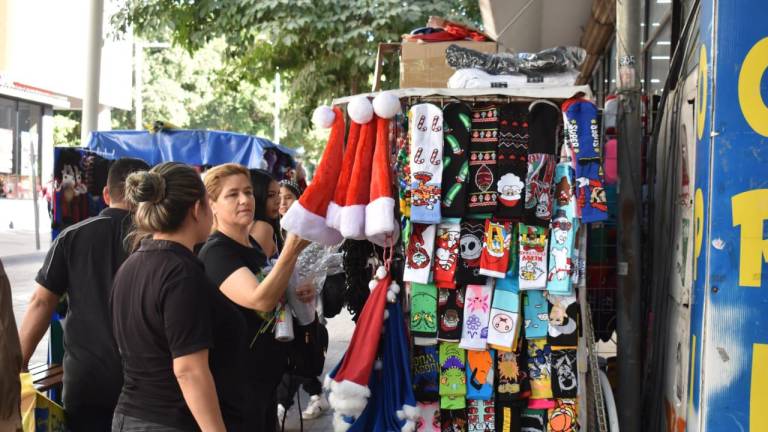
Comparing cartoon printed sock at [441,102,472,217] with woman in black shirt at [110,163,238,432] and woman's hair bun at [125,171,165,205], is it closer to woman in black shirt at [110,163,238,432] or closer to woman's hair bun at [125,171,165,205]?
woman in black shirt at [110,163,238,432]

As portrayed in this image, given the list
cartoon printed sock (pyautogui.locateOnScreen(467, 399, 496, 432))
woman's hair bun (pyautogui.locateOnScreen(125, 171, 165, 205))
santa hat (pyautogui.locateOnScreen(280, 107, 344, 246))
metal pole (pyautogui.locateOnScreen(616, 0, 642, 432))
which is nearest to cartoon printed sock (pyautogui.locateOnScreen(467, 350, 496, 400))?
cartoon printed sock (pyautogui.locateOnScreen(467, 399, 496, 432))

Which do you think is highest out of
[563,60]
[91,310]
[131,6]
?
[131,6]

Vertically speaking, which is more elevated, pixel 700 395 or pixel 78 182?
pixel 78 182

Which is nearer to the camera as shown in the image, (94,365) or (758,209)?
(758,209)

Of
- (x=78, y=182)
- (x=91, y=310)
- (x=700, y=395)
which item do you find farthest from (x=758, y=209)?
(x=78, y=182)

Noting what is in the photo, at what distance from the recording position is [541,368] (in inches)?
161

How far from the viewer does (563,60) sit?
13.7 feet

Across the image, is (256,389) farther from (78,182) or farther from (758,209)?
(78,182)

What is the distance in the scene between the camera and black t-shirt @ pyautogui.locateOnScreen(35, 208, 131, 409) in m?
3.93

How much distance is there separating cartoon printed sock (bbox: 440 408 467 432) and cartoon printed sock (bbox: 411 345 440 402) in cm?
11

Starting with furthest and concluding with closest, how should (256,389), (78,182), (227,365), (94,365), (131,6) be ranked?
(131,6) → (78,182) → (94,365) → (256,389) → (227,365)

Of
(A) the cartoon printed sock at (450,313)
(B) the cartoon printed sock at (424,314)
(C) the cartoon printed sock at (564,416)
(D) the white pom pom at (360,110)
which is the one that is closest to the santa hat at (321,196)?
(D) the white pom pom at (360,110)

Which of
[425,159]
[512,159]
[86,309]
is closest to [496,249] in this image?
[512,159]

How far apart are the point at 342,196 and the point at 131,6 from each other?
8562 millimetres
